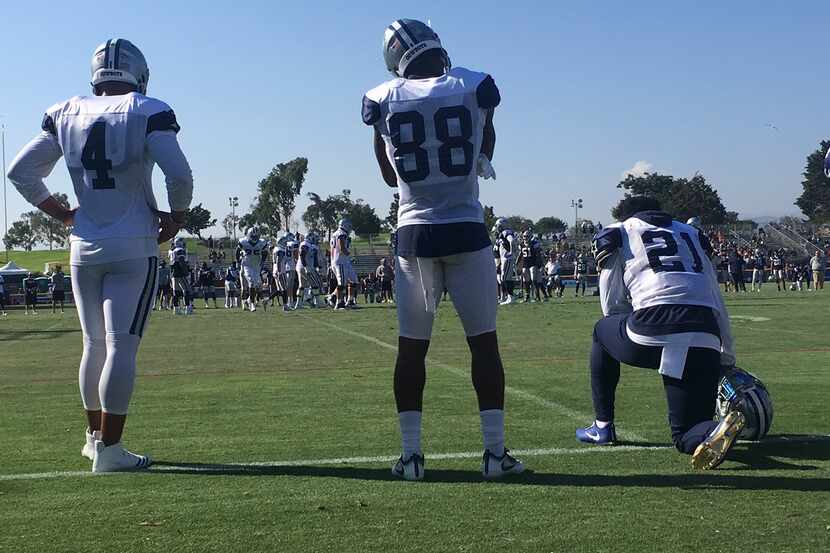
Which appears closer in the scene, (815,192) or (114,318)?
(114,318)

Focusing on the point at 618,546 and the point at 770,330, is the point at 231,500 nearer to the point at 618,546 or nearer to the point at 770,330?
the point at 618,546

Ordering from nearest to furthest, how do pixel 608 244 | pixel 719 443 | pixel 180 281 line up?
pixel 719 443, pixel 608 244, pixel 180 281

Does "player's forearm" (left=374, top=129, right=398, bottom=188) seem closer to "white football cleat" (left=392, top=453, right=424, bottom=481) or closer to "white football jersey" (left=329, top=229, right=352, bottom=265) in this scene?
"white football cleat" (left=392, top=453, right=424, bottom=481)

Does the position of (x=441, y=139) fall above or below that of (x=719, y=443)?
above

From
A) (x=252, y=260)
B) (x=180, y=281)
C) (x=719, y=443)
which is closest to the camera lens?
(x=719, y=443)

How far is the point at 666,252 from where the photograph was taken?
520 centimetres

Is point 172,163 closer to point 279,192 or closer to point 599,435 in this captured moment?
point 599,435

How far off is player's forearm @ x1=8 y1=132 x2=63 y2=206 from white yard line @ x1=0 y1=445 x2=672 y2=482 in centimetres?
157

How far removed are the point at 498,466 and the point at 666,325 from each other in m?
1.22

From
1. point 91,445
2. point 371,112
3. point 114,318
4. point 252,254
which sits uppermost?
point 252,254

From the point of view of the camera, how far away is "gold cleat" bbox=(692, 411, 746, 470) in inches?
178

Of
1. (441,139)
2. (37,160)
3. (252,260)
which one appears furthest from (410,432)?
(252,260)

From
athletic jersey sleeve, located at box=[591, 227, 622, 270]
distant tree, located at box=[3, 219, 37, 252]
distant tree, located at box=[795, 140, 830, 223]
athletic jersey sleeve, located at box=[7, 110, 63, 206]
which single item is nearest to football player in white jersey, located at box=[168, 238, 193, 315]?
athletic jersey sleeve, located at box=[7, 110, 63, 206]

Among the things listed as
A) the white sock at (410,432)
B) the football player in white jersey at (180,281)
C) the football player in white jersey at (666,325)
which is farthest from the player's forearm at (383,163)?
the football player in white jersey at (180,281)
